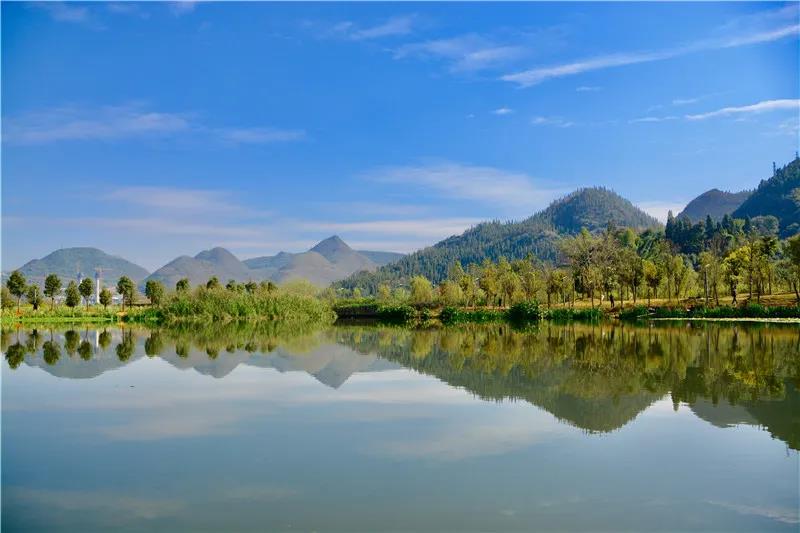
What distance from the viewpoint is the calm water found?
21.6 ft

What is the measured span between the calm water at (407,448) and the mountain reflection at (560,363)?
5.1 inches

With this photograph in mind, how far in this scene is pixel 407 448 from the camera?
9.20 meters

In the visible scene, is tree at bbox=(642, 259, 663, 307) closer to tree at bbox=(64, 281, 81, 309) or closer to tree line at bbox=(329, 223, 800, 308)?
tree line at bbox=(329, 223, 800, 308)

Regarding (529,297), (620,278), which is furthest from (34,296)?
(620,278)

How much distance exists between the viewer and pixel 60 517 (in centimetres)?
662

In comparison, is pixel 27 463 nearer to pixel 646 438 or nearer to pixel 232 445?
pixel 232 445

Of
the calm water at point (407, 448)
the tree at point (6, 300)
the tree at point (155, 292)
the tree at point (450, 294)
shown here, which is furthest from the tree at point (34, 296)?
the calm water at point (407, 448)

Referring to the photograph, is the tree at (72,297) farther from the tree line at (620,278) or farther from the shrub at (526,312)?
the shrub at (526,312)

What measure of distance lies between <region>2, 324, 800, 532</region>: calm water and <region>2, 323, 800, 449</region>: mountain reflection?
0.42 feet

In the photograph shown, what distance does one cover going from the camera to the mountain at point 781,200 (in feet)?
504

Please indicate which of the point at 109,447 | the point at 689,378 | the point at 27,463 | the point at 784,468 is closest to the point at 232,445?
the point at 109,447

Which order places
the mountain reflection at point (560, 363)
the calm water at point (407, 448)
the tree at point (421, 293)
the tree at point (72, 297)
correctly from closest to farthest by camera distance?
the calm water at point (407, 448) → the mountain reflection at point (560, 363) → the tree at point (72, 297) → the tree at point (421, 293)

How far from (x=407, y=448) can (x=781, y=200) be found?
185924mm

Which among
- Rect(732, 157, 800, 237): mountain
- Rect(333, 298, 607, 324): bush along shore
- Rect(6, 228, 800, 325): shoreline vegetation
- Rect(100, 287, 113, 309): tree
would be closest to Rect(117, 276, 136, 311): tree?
Rect(6, 228, 800, 325): shoreline vegetation
